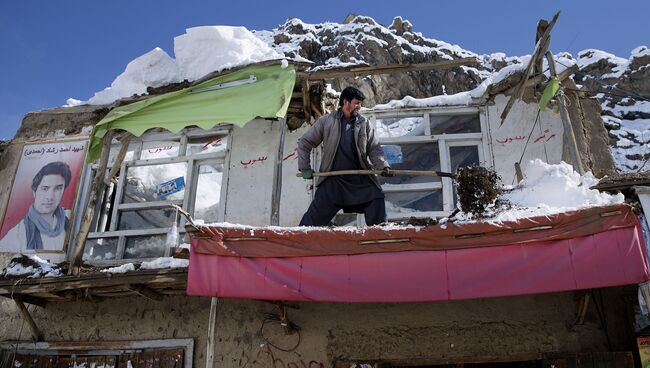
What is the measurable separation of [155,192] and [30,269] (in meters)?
1.99

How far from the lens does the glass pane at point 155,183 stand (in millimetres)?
7152

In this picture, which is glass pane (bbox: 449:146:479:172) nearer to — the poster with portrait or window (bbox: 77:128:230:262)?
window (bbox: 77:128:230:262)

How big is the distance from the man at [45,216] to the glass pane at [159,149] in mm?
1156

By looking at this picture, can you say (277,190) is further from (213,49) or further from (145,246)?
(145,246)

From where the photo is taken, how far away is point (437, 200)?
6.54m

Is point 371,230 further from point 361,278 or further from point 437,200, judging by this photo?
point 437,200

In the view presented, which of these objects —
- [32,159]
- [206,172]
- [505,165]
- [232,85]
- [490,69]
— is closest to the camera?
[232,85]

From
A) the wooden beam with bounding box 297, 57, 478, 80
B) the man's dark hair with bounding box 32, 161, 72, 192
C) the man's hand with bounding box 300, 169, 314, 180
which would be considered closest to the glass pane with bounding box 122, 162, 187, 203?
the man's dark hair with bounding box 32, 161, 72, 192

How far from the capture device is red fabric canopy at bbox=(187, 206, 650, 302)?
12.7ft

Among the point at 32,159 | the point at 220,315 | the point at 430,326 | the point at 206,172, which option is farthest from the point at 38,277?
the point at 430,326

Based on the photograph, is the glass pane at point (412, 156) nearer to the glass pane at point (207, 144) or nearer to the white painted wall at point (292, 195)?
the white painted wall at point (292, 195)

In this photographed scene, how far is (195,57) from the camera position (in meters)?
6.53

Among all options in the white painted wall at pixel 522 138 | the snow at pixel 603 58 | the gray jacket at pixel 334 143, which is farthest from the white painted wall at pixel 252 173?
the snow at pixel 603 58

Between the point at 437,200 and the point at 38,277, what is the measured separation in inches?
182
